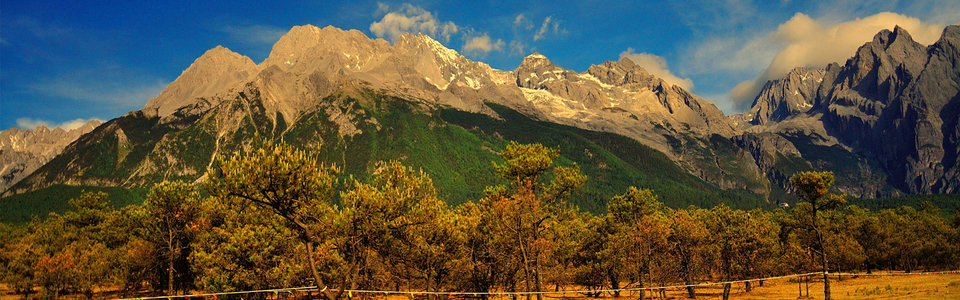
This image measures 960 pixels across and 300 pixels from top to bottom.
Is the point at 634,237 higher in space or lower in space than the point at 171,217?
lower

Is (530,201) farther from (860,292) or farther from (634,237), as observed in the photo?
(860,292)

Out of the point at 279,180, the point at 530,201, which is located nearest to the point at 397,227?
the point at 279,180

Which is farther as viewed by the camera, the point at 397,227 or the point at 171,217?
the point at 171,217

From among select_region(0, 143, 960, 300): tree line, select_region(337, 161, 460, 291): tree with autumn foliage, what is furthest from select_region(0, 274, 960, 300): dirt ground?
select_region(337, 161, 460, 291): tree with autumn foliage

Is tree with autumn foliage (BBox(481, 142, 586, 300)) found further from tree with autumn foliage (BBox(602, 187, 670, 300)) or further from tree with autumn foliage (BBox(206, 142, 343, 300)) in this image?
tree with autumn foliage (BBox(206, 142, 343, 300))

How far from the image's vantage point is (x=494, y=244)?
41.7 m

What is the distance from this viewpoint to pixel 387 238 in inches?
1315

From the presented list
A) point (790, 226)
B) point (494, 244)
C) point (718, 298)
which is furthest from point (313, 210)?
point (790, 226)

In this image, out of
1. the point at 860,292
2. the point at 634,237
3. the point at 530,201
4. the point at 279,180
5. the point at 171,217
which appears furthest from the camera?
the point at 860,292

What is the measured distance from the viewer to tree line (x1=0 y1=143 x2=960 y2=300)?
2914cm

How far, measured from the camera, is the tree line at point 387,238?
29141mm

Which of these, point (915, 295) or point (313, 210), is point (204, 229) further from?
point (915, 295)

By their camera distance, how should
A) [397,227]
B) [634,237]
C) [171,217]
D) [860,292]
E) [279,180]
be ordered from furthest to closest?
[860,292], [634,237], [171,217], [397,227], [279,180]

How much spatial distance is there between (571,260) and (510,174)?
35.2 metres
